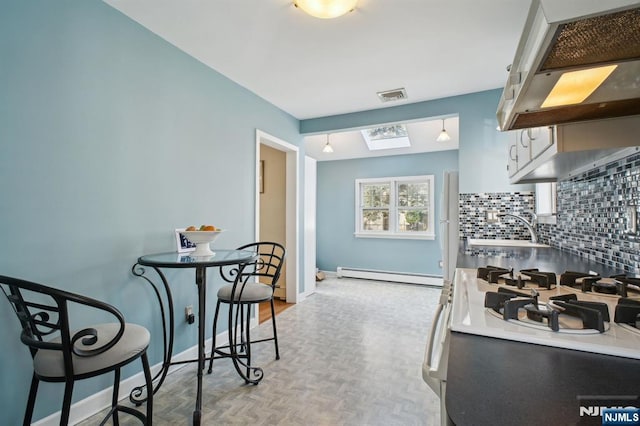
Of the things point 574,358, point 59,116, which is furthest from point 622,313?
point 59,116

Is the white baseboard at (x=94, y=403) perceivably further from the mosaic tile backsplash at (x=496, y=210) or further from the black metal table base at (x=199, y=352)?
the mosaic tile backsplash at (x=496, y=210)

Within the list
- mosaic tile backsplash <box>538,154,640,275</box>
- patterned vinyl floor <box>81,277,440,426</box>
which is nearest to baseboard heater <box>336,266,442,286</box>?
patterned vinyl floor <box>81,277,440,426</box>

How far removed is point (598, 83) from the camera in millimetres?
882

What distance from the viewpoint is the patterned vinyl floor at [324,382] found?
1712mm

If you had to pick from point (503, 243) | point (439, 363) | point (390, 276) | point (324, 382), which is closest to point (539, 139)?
point (439, 363)

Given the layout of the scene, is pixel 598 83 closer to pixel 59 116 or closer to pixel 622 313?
pixel 622 313

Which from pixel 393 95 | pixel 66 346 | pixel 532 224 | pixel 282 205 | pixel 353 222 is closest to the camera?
pixel 66 346

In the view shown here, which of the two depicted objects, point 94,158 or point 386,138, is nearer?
point 94,158

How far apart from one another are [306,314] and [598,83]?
323 centimetres

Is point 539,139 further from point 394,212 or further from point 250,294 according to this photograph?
point 394,212

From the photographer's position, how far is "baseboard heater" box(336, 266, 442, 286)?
496 cm

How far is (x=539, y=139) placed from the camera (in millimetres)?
1508

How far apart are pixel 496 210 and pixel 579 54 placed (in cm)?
265

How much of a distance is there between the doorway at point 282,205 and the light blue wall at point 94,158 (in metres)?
1.46
